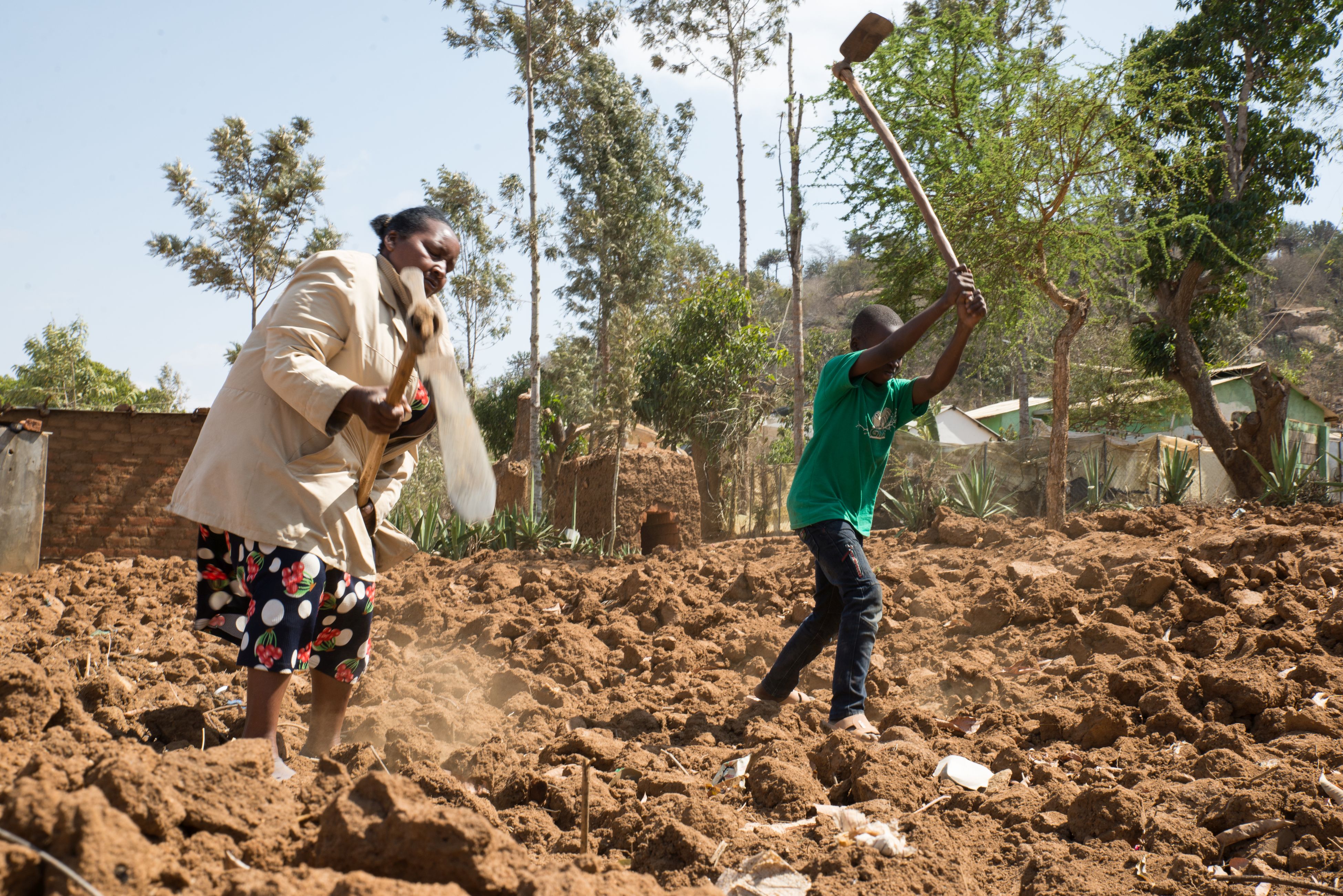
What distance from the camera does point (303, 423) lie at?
2.48 m

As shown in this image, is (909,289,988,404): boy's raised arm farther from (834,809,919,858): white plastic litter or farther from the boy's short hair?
(834,809,919,858): white plastic litter

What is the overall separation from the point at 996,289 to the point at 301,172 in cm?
1797

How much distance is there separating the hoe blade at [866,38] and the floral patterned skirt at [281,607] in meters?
3.07

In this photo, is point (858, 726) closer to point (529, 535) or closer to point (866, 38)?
point (866, 38)

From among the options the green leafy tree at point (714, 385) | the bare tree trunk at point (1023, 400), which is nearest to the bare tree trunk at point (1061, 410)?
the green leafy tree at point (714, 385)

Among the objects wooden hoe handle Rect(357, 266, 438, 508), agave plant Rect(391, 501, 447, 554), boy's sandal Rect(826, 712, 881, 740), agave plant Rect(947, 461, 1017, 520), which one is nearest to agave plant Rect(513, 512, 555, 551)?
agave plant Rect(391, 501, 447, 554)

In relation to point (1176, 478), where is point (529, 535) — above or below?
below

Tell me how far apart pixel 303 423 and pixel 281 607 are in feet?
1.59

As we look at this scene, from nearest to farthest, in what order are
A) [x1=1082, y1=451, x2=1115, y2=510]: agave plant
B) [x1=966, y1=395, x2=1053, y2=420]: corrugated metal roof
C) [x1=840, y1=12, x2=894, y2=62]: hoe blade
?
1. [x1=840, y1=12, x2=894, y2=62]: hoe blade
2. [x1=1082, y1=451, x2=1115, y2=510]: agave plant
3. [x1=966, y1=395, x2=1053, y2=420]: corrugated metal roof

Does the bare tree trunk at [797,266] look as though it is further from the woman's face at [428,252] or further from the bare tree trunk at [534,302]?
the woman's face at [428,252]

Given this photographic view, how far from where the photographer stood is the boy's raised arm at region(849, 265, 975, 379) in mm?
3180

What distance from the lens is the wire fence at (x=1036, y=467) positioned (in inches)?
465

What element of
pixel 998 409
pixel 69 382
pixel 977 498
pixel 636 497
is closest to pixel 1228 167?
pixel 977 498

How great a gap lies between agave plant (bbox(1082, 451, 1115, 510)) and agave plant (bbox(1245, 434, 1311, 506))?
5.53 ft
